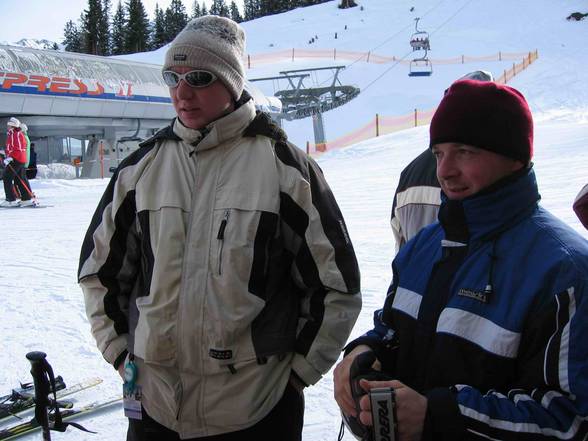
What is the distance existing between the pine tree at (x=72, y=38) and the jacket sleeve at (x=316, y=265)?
79.4 meters

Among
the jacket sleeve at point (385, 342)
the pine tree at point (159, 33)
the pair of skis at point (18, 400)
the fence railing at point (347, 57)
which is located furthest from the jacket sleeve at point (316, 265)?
the pine tree at point (159, 33)

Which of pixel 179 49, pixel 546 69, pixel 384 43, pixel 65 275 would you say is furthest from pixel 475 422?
pixel 384 43

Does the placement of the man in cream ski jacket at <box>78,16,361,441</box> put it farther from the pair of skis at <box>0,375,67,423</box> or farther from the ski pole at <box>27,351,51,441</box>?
the pair of skis at <box>0,375,67,423</box>

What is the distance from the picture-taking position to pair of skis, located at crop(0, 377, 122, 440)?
2754mm

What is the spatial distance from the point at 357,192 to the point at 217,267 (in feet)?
31.8

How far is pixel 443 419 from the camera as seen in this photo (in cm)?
127

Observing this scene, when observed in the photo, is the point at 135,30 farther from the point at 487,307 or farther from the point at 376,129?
the point at 487,307

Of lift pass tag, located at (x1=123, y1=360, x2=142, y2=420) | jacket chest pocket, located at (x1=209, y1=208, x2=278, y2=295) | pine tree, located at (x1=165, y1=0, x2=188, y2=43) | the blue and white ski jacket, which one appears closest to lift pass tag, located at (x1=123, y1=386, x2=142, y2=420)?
lift pass tag, located at (x1=123, y1=360, x2=142, y2=420)

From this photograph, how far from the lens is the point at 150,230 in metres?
1.85

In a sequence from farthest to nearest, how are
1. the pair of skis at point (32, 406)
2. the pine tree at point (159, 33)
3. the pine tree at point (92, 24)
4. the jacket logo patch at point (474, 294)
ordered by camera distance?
the pine tree at point (159, 33) → the pine tree at point (92, 24) → the pair of skis at point (32, 406) → the jacket logo patch at point (474, 294)

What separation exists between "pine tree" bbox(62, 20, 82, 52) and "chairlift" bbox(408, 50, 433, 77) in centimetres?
4971

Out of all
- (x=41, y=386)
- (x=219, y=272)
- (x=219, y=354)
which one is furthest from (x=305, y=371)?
(x=41, y=386)

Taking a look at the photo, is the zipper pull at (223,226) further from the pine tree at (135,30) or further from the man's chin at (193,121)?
the pine tree at (135,30)

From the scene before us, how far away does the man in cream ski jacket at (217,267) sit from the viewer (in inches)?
68.9
